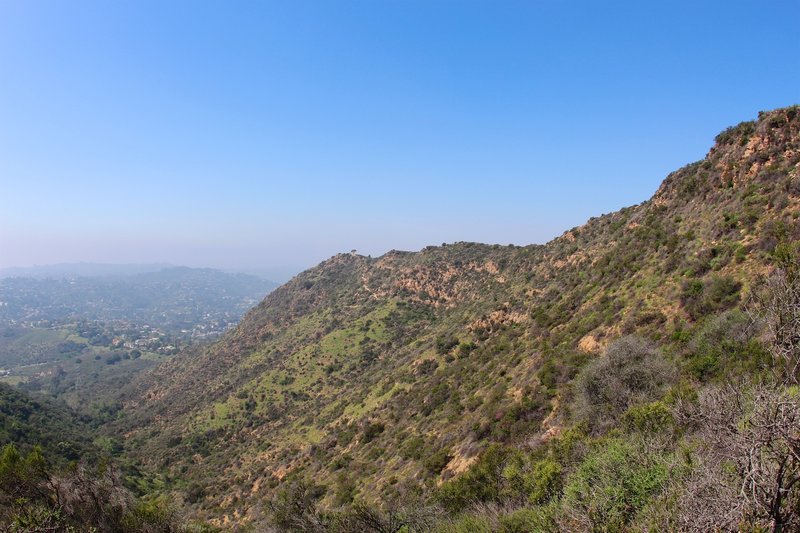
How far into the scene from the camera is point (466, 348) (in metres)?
40.5

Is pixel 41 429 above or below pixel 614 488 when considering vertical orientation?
below

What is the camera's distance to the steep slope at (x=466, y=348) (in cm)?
2219

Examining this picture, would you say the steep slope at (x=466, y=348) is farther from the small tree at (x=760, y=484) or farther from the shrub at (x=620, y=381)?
the small tree at (x=760, y=484)

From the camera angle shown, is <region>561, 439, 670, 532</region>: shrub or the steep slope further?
the steep slope

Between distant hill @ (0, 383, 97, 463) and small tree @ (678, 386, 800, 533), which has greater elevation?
small tree @ (678, 386, 800, 533)

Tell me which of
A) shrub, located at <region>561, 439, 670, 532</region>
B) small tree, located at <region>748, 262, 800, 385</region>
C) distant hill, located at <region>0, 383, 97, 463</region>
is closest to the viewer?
shrub, located at <region>561, 439, 670, 532</region>

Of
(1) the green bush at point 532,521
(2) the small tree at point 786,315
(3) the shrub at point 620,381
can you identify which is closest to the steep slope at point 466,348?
(2) the small tree at point 786,315

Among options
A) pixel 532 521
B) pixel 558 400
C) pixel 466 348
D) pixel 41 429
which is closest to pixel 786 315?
pixel 532 521

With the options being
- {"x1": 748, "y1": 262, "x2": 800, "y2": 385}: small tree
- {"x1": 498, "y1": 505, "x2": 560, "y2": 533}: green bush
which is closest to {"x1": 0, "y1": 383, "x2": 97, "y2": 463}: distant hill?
{"x1": 498, "y1": 505, "x2": 560, "y2": 533}: green bush

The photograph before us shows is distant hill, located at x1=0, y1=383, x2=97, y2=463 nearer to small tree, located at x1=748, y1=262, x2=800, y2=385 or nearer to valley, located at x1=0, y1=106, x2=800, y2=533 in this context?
valley, located at x1=0, y1=106, x2=800, y2=533

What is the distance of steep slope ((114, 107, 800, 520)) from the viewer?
22.2 meters

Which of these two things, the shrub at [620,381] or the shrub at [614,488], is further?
the shrub at [620,381]

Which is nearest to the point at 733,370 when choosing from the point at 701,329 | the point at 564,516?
the point at 701,329

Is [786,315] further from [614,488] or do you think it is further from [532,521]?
[532,521]
